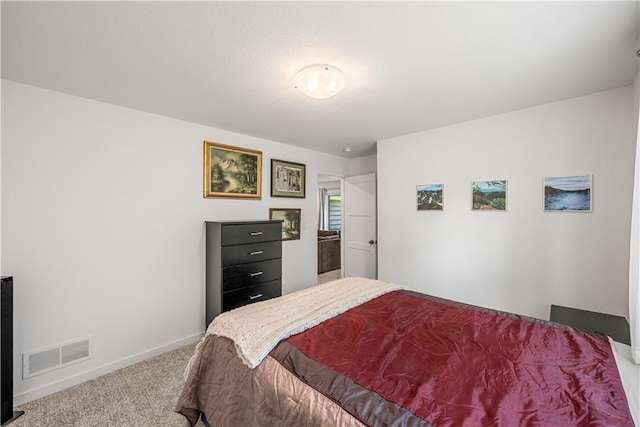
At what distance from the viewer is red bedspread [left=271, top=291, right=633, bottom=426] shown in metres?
1.00

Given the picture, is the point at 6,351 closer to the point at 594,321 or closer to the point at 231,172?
the point at 231,172

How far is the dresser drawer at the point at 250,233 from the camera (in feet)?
9.21

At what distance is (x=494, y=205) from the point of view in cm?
275

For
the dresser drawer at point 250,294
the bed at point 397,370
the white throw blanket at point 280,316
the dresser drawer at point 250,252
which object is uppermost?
the dresser drawer at point 250,252

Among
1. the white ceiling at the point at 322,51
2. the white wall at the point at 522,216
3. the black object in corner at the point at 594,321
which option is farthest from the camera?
the white wall at the point at 522,216

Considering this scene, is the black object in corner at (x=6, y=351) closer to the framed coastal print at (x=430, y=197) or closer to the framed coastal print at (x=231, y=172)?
the framed coastal print at (x=231, y=172)

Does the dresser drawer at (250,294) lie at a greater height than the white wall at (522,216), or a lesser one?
lesser

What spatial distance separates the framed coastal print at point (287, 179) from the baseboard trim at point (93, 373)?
2109 millimetres

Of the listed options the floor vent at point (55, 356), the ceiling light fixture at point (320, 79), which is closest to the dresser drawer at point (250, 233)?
the floor vent at point (55, 356)

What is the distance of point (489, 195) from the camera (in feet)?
9.14

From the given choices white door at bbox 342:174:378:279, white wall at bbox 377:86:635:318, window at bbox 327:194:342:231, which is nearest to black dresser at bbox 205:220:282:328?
white wall at bbox 377:86:635:318

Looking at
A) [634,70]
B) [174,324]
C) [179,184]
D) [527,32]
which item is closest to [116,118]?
[179,184]

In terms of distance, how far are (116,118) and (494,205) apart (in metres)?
3.82

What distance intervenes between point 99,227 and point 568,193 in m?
4.21
